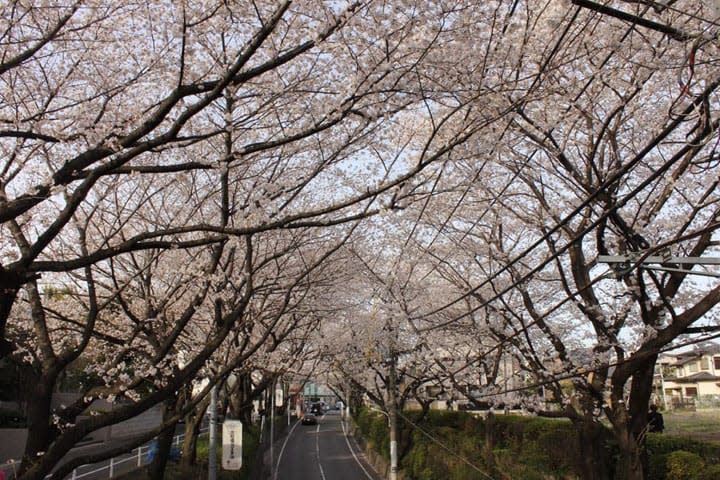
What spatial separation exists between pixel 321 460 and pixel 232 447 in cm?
1837

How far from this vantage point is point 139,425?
35.8 metres

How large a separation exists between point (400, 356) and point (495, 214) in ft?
30.7

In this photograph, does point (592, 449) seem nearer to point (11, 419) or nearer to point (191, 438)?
point (191, 438)

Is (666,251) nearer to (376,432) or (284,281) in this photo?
(284,281)

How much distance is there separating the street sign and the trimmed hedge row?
4.80 m

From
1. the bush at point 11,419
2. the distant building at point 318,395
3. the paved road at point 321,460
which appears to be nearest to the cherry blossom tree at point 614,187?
the paved road at point 321,460

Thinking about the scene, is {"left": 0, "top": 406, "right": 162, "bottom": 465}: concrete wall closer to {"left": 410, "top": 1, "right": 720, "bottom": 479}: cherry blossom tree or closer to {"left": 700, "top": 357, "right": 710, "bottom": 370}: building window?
{"left": 410, "top": 1, "right": 720, "bottom": 479}: cherry blossom tree

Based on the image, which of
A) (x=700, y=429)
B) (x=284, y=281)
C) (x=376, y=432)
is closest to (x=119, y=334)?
(x=284, y=281)

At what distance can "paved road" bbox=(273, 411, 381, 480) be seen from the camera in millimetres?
25000

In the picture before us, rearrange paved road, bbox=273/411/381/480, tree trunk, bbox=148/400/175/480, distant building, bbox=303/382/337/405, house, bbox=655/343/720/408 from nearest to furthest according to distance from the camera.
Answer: tree trunk, bbox=148/400/175/480 → paved road, bbox=273/411/381/480 → house, bbox=655/343/720/408 → distant building, bbox=303/382/337/405

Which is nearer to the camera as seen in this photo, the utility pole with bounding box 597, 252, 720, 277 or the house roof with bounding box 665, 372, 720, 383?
the utility pole with bounding box 597, 252, 720, 277

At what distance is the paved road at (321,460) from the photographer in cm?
2500

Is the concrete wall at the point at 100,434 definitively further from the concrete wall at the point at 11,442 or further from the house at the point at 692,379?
the house at the point at 692,379

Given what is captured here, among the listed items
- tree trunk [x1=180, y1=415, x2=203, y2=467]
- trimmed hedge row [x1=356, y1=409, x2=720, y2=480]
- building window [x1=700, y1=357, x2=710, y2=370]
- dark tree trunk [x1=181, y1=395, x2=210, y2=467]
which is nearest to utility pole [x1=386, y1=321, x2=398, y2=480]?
trimmed hedge row [x1=356, y1=409, x2=720, y2=480]
